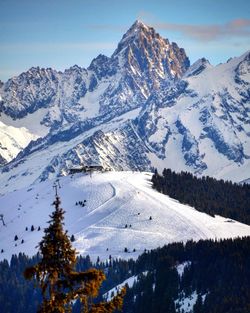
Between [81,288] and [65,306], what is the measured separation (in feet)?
4.31

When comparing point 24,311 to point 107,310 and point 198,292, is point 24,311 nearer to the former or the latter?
point 198,292

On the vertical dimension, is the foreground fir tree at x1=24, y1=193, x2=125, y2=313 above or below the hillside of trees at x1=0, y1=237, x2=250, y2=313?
above

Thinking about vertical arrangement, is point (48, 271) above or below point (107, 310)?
above

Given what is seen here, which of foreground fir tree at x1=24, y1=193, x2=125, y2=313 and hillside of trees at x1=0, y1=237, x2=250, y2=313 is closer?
foreground fir tree at x1=24, y1=193, x2=125, y2=313

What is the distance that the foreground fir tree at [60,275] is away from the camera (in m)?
30.5

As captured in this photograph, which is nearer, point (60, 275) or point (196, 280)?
point (60, 275)

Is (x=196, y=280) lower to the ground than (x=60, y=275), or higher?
lower

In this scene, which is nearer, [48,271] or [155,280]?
[48,271]

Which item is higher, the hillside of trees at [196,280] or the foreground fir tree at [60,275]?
the foreground fir tree at [60,275]

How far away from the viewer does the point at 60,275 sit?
102ft

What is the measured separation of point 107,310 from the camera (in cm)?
3155

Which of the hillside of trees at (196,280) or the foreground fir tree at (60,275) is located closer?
the foreground fir tree at (60,275)

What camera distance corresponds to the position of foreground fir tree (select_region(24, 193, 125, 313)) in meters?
30.5

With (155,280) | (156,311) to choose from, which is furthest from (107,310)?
(155,280)
